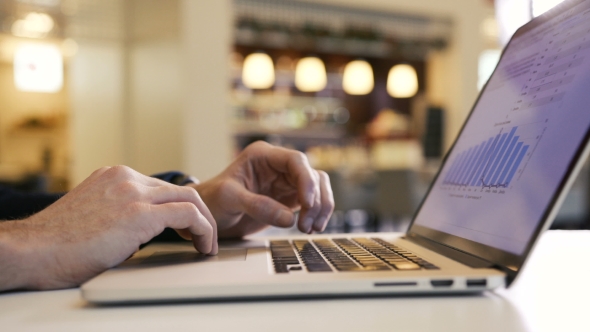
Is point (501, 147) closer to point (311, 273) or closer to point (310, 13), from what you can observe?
point (311, 273)

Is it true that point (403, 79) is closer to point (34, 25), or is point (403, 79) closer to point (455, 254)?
point (34, 25)

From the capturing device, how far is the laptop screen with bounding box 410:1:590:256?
450 mm

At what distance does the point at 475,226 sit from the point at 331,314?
255 millimetres

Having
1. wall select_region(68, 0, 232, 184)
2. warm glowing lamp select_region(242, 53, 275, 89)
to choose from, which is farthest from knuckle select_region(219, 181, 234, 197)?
warm glowing lamp select_region(242, 53, 275, 89)

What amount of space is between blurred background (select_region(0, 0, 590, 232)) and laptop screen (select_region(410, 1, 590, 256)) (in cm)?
357

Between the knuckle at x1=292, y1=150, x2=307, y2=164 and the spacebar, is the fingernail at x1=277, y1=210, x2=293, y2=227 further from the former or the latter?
the spacebar

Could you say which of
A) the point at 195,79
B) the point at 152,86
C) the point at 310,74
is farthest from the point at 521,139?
the point at 310,74

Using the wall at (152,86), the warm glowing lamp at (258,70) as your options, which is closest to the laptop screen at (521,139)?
the wall at (152,86)

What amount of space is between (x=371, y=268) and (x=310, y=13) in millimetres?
5458

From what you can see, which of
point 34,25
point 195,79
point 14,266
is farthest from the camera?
point 34,25

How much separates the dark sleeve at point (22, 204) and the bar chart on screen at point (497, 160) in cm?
57

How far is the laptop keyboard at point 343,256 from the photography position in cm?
47

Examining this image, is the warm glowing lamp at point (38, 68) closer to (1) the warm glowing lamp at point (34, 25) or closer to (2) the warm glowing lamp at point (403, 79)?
(1) the warm glowing lamp at point (34, 25)

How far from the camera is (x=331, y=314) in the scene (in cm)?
37
